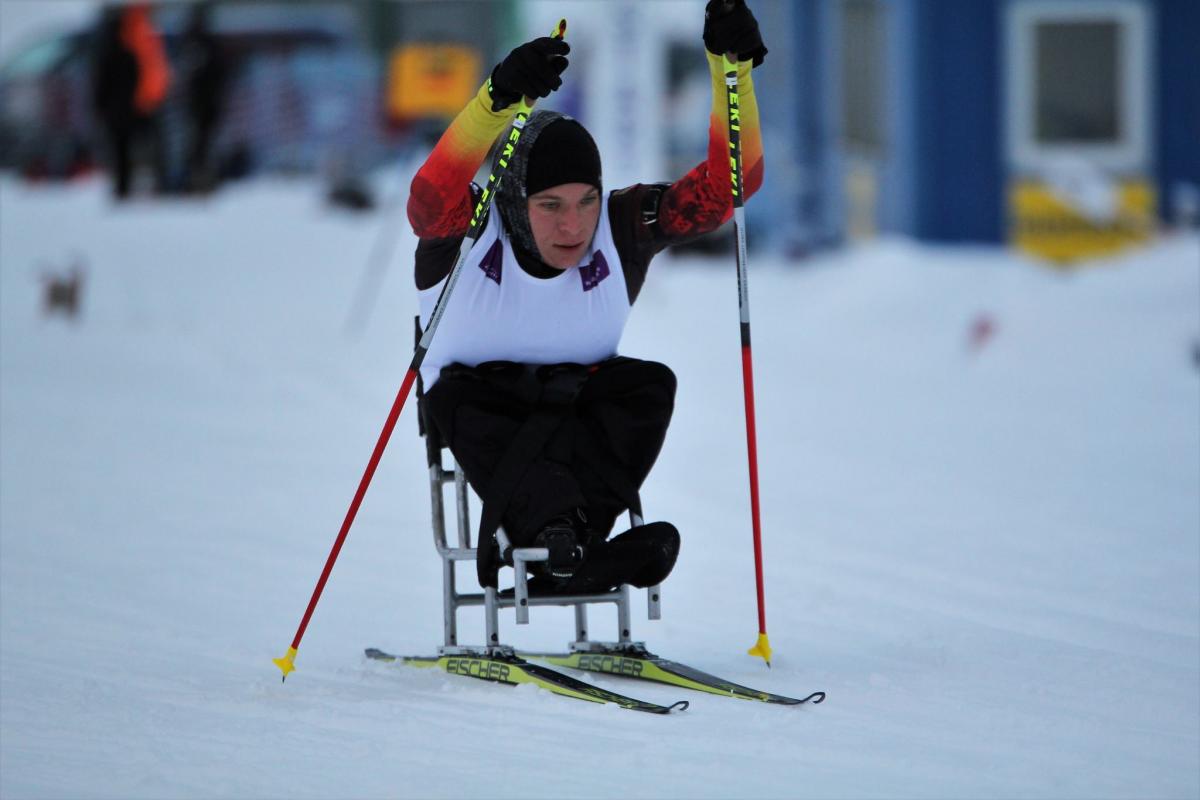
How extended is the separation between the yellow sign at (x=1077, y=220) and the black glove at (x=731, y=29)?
1038cm

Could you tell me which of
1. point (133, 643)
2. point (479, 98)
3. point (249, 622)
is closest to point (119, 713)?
point (133, 643)

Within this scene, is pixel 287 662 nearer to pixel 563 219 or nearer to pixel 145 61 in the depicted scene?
pixel 563 219

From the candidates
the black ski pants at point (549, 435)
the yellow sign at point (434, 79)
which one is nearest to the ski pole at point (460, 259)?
the black ski pants at point (549, 435)

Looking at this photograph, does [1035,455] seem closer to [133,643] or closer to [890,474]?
[890,474]

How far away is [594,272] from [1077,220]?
416 inches

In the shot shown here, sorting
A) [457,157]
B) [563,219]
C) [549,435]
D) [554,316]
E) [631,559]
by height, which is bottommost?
[631,559]

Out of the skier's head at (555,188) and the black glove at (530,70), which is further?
the skier's head at (555,188)

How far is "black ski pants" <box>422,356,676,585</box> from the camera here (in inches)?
159

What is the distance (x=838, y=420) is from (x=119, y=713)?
5.87 meters

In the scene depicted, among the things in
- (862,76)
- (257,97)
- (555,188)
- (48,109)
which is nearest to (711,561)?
(555,188)

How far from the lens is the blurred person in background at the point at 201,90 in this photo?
20.4 m

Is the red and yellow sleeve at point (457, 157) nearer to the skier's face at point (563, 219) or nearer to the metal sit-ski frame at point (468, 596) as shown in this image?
the skier's face at point (563, 219)

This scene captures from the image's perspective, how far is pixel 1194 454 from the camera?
7414 millimetres

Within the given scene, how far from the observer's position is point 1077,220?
1398 cm
